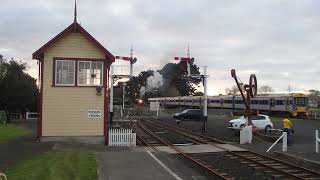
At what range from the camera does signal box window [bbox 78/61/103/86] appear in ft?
89.5

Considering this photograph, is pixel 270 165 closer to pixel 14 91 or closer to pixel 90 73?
pixel 90 73

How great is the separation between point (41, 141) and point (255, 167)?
1284 cm

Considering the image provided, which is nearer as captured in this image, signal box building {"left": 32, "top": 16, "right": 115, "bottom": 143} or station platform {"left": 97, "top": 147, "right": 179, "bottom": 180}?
station platform {"left": 97, "top": 147, "right": 179, "bottom": 180}

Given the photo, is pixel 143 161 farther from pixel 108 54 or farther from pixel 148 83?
pixel 148 83

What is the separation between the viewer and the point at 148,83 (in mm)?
140500

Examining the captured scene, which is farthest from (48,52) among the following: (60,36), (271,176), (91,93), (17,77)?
(17,77)

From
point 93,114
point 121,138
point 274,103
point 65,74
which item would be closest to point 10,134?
point 65,74

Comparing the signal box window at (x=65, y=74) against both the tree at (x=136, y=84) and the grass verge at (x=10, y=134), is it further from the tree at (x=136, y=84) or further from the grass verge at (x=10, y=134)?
the tree at (x=136, y=84)

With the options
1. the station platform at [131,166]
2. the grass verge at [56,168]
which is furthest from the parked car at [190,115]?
the grass verge at [56,168]

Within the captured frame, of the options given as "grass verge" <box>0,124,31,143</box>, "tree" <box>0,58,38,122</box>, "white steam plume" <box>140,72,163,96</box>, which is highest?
"white steam plume" <box>140,72,163,96</box>

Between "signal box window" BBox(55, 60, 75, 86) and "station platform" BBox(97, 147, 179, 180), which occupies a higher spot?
"signal box window" BBox(55, 60, 75, 86)

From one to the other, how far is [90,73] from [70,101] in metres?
1.83

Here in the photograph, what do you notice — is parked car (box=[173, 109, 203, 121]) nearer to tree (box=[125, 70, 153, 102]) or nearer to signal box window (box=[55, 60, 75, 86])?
signal box window (box=[55, 60, 75, 86])

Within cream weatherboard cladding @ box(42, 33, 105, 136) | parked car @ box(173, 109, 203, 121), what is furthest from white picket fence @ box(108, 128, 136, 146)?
parked car @ box(173, 109, 203, 121)
